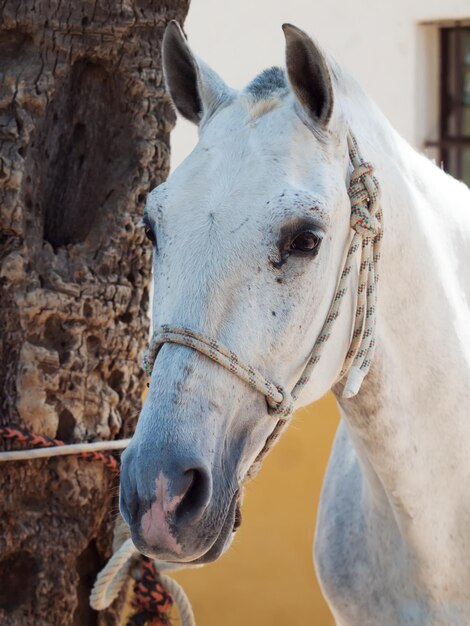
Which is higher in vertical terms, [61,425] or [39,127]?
[39,127]

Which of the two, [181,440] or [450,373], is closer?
[181,440]

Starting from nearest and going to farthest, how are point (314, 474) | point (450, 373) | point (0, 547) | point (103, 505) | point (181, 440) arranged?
point (181, 440) < point (450, 373) < point (0, 547) < point (103, 505) < point (314, 474)

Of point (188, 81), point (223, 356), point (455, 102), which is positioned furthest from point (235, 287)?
point (455, 102)

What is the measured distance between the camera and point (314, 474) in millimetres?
4461

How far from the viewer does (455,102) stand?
5277 mm

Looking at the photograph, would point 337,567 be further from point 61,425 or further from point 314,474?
point 314,474

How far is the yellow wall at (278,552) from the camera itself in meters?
4.46

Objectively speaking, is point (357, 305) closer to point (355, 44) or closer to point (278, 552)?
point (278, 552)

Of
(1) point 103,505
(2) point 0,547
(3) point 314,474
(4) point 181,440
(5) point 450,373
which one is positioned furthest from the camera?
(3) point 314,474

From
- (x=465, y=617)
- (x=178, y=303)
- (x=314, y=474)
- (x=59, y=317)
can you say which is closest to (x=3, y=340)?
(x=59, y=317)

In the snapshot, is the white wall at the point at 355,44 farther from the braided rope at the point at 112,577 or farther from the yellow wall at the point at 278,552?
the braided rope at the point at 112,577

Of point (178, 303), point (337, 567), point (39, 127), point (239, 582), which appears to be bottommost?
point (239, 582)

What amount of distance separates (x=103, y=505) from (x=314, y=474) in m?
1.96

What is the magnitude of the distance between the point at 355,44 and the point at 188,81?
120 inches
